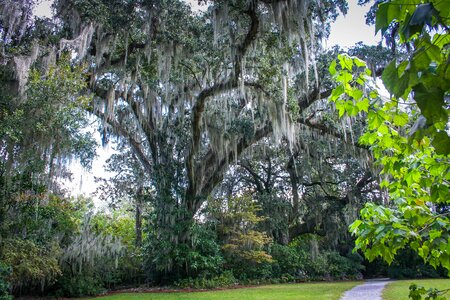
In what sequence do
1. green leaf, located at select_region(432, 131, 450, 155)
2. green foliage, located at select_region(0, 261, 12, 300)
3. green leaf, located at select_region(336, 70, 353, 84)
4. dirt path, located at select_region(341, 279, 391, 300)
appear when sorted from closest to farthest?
green leaf, located at select_region(432, 131, 450, 155), green leaf, located at select_region(336, 70, 353, 84), green foliage, located at select_region(0, 261, 12, 300), dirt path, located at select_region(341, 279, 391, 300)

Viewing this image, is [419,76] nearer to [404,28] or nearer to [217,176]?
[404,28]

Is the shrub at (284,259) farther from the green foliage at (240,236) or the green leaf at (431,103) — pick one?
the green leaf at (431,103)

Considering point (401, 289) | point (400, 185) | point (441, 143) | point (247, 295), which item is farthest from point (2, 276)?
point (401, 289)

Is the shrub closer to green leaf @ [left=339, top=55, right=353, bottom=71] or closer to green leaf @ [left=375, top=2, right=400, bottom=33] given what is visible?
green leaf @ [left=339, top=55, right=353, bottom=71]

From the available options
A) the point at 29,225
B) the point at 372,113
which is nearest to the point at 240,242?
the point at 29,225

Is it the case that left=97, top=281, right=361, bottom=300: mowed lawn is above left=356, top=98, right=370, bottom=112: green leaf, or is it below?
below

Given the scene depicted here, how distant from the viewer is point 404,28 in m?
0.83

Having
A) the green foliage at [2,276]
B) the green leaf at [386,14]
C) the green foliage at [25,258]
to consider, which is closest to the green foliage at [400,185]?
the green leaf at [386,14]

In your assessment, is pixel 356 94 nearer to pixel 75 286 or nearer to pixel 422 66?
pixel 422 66

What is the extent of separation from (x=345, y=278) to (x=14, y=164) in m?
17.0

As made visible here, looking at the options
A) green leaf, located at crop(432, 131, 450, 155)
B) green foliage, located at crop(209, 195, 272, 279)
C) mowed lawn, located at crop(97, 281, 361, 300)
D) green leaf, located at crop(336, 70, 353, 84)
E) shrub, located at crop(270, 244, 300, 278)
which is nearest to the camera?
green leaf, located at crop(432, 131, 450, 155)

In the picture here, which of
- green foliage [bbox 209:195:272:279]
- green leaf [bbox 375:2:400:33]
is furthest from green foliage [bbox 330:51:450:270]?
green foliage [bbox 209:195:272:279]

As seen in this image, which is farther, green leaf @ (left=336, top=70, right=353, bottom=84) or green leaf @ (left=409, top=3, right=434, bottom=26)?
green leaf @ (left=336, top=70, right=353, bottom=84)

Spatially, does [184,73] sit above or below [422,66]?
above
